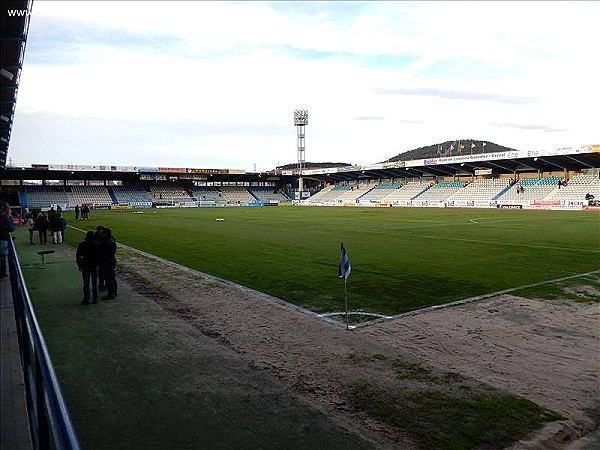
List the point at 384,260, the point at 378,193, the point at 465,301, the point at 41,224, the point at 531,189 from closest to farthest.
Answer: the point at 465,301
the point at 384,260
the point at 41,224
the point at 531,189
the point at 378,193

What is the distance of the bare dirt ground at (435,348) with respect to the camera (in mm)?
5449

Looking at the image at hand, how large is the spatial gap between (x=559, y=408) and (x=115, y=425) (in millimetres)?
Answer: 5235

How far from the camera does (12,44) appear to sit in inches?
530

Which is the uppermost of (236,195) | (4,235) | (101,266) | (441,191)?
(236,195)

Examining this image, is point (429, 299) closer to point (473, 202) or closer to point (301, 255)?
point (301, 255)

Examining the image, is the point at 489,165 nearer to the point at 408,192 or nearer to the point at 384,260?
the point at 408,192

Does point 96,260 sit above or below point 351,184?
Answer: below

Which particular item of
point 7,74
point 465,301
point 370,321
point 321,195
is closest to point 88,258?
point 370,321

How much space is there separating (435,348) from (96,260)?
7.68 metres

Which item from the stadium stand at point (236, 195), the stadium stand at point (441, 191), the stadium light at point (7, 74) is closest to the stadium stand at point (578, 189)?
the stadium stand at point (441, 191)

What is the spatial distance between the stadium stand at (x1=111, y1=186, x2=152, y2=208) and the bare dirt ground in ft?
231

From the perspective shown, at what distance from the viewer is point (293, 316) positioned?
9.34 m

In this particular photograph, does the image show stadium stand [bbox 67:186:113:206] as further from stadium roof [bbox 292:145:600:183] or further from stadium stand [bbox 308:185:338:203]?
stadium roof [bbox 292:145:600:183]

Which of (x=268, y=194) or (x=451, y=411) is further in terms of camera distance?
(x=268, y=194)
